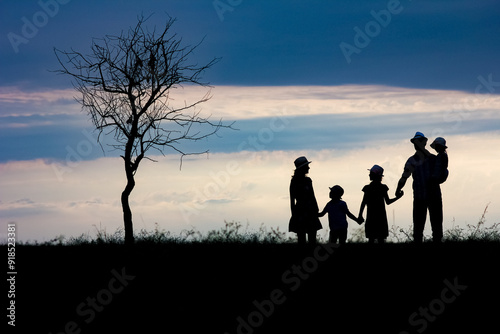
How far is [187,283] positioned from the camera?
43.8 feet

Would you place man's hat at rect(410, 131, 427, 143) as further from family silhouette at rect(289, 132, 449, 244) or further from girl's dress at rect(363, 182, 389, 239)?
girl's dress at rect(363, 182, 389, 239)

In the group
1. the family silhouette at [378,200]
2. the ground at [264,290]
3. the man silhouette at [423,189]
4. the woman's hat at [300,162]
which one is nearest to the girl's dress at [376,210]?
the family silhouette at [378,200]

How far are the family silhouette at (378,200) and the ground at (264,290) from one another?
98 centimetres

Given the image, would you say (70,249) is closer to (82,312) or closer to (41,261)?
(41,261)

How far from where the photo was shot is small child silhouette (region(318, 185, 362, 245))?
1808 cm

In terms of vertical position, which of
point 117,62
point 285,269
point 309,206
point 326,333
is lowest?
point 326,333

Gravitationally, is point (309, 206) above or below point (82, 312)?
above

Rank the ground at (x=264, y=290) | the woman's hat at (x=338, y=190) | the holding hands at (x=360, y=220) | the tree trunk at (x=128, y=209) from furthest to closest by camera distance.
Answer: the tree trunk at (x=128, y=209) < the woman's hat at (x=338, y=190) < the holding hands at (x=360, y=220) < the ground at (x=264, y=290)

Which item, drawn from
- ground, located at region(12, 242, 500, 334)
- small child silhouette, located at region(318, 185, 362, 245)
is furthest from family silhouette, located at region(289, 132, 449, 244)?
ground, located at region(12, 242, 500, 334)

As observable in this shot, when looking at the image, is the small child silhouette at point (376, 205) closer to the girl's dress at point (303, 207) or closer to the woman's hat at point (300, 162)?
the girl's dress at point (303, 207)

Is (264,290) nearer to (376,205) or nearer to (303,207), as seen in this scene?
(303,207)

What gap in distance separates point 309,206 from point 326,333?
7.21 metres

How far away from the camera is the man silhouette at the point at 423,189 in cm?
1762

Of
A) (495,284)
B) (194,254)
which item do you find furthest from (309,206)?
(495,284)
